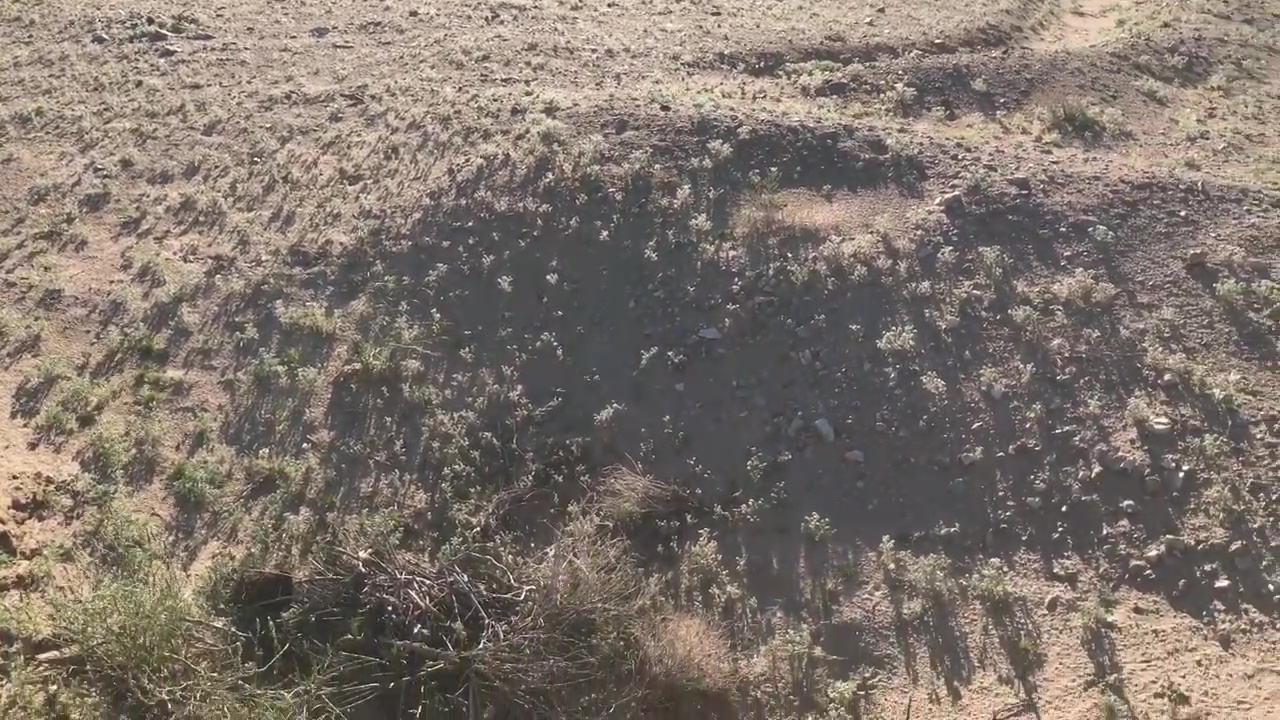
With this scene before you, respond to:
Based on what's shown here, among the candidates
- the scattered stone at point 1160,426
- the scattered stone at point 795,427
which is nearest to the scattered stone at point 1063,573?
the scattered stone at point 1160,426

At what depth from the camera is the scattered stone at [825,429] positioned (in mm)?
8242

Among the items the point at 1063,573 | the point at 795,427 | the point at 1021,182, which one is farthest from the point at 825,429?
the point at 1021,182

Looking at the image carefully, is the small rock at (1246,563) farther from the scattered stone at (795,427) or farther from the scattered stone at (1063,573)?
the scattered stone at (795,427)

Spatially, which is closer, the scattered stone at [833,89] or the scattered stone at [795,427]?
the scattered stone at [795,427]

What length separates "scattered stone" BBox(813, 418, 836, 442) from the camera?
8242 millimetres

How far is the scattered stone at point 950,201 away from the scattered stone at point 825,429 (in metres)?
2.91

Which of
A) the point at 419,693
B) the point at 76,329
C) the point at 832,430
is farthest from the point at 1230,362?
the point at 76,329

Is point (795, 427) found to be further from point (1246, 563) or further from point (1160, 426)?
point (1246, 563)

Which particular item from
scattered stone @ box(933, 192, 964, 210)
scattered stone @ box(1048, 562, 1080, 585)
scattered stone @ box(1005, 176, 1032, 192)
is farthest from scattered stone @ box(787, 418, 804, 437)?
scattered stone @ box(1005, 176, 1032, 192)

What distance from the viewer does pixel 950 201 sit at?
998 centimetres

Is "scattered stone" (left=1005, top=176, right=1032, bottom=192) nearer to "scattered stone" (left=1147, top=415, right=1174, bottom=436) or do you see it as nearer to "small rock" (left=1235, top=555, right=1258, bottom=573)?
"scattered stone" (left=1147, top=415, right=1174, bottom=436)

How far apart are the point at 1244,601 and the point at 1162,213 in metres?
4.25

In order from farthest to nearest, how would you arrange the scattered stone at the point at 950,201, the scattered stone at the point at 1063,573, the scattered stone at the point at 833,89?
the scattered stone at the point at 833,89 < the scattered stone at the point at 950,201 < the scattered stone at the point at 1063,573

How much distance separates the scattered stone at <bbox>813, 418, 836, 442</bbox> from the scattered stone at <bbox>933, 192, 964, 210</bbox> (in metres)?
2.91
